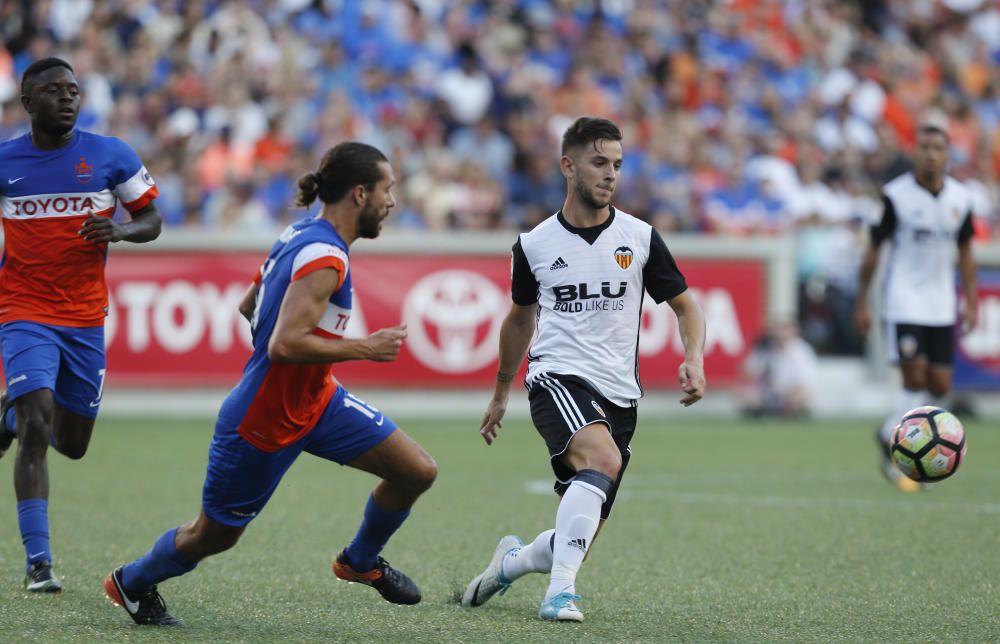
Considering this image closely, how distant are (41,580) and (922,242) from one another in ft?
23.7

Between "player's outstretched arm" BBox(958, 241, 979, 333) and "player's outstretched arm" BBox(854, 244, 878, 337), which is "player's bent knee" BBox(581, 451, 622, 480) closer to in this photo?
"player's outstretched arm" BBox(854, 244, 878, 337)

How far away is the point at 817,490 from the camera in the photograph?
1128 cm

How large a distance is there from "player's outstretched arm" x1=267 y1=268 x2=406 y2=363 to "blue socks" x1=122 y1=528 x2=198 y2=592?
0.97 m

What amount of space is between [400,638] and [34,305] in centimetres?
271

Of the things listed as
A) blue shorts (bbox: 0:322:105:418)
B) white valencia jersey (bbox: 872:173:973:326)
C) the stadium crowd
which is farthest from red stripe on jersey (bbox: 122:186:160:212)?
the stadium crowd

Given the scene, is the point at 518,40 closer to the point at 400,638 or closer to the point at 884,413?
the point at 884,413

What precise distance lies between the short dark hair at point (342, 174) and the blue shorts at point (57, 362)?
197 centimetres

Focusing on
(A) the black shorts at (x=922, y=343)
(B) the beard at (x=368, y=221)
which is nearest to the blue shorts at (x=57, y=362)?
(B) the beard at (x=368, y=221)

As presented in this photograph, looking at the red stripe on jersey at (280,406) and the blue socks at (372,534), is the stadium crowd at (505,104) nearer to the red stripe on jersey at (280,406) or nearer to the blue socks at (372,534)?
the blue socks at (372,534)

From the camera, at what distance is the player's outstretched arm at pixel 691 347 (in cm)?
625

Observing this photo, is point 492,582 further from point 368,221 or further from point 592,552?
point 592,552

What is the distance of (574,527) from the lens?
6277mm

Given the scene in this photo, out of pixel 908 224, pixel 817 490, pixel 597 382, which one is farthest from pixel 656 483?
pixel 597 382

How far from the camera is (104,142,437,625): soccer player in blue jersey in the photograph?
18.4ft
